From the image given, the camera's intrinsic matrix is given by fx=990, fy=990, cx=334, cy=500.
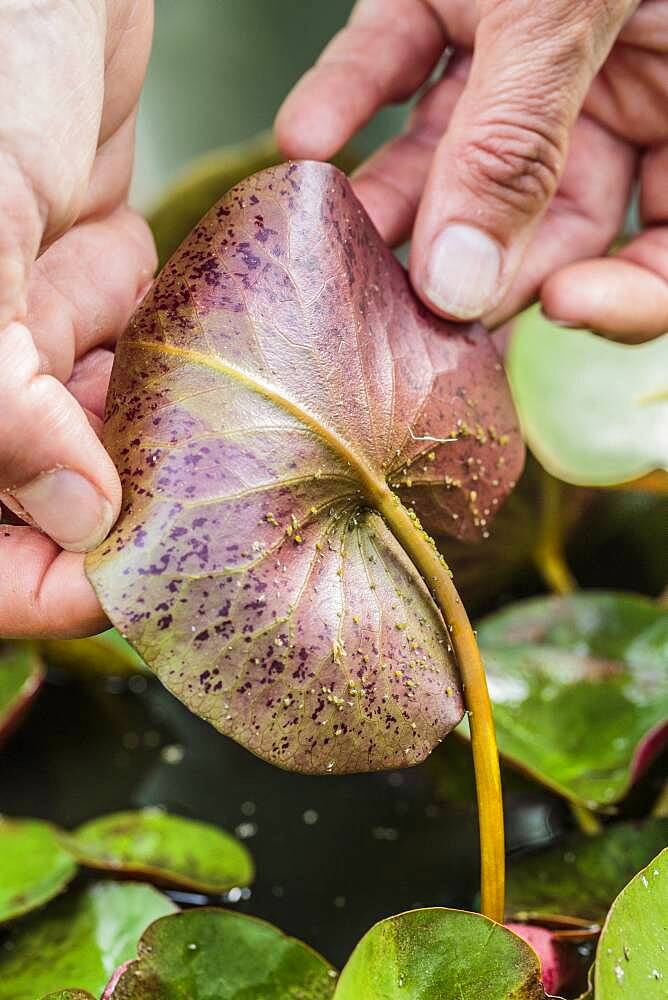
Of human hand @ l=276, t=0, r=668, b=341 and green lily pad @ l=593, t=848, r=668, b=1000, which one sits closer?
green lily pad @ l=593, t=848, r=668, b=1000

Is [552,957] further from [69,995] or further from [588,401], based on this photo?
[588,401]

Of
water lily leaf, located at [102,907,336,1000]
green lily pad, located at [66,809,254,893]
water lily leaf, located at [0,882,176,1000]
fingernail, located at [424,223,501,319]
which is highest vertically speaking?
fingernail, located at [424,223,501,319]

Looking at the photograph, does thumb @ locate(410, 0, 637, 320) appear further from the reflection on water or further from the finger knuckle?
the reflection on water

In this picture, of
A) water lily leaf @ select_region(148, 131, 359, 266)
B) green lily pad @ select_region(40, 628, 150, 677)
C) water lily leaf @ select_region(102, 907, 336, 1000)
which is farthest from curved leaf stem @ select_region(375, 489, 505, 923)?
A: water lily leaf @ select_region(148, 131, 359, 266)

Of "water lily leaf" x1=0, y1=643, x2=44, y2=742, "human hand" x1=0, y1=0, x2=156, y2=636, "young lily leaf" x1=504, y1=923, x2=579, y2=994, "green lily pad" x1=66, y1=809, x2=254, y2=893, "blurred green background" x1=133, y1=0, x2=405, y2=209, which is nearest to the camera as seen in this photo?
"human hand" x1=0, y1=0, x2=156, y2=636

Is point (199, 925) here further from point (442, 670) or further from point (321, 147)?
point (321, 147)

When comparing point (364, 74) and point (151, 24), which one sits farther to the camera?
point (364, 74)

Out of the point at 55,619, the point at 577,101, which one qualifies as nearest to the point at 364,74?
the point at 577,101

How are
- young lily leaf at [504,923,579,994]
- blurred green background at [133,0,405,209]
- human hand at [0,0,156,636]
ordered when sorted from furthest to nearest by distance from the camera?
blurred green background at [133,0,405,209]
young lily leaf at [504,923,579,994]
human hand at [0,0,156,636]
